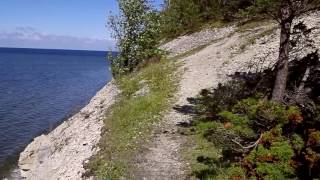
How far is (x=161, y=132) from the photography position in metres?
22.0

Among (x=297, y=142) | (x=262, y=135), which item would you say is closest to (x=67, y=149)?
(x=262, y=135)

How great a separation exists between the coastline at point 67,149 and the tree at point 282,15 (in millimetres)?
8340

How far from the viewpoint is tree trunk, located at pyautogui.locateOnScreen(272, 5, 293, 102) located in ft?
63.7

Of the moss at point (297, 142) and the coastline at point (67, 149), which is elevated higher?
the moss at point (297, 142)

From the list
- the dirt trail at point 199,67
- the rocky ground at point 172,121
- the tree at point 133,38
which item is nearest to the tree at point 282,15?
the dirt trail at point 199,67

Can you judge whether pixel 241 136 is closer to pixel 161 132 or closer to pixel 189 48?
pixel 161 132

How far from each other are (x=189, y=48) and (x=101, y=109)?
18.4 m

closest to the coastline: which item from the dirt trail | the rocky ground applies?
the rocky ground

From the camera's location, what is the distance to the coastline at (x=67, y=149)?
21.0 metres

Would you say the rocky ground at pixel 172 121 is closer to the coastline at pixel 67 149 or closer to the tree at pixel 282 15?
the coastline at pixel 67 149

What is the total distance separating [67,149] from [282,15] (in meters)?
12.2

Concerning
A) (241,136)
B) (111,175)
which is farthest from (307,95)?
(111,175)

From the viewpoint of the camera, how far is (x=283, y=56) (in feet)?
65.0

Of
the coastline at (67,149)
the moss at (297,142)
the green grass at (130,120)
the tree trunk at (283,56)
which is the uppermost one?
the tree trunk at (283,56)
